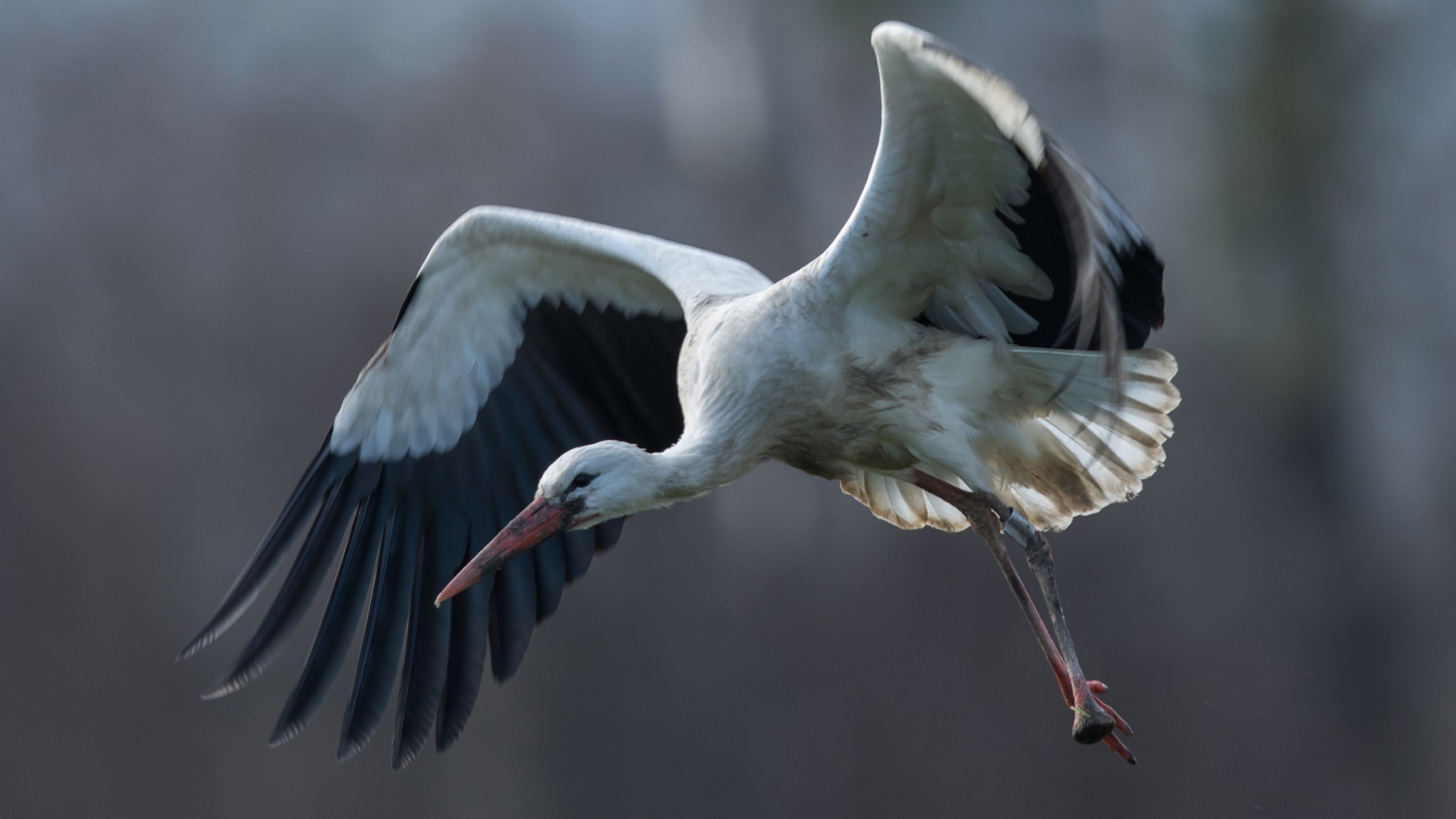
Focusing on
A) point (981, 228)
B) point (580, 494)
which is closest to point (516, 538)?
point (580, 494)

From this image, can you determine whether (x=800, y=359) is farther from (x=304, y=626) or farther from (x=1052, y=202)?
(x=304, y=626)

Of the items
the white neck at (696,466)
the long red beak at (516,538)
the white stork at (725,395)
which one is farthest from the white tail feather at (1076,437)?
the long red beak at (516,538)

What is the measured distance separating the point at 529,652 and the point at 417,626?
557 centimetres

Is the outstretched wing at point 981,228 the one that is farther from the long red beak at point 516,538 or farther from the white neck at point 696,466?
the long red beak at point 516,538

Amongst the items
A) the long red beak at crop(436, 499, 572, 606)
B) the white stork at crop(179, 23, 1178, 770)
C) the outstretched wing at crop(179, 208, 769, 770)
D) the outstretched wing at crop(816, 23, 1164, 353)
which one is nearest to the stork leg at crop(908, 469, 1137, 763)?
the white stork at crop(179, 23, 1178, 770)

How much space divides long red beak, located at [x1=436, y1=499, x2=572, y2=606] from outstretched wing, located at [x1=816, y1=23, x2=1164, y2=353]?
67 cm

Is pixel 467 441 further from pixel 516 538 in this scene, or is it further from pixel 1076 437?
pixel 1076 437

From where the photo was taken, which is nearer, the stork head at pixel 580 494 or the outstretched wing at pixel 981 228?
the outstretched wing at pixel 981 228

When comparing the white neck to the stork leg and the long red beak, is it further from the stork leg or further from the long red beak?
the stork leg

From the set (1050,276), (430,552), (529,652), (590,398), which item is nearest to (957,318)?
(1050,276)

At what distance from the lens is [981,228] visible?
2547mm

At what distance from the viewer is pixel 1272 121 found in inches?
416

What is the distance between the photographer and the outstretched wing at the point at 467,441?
3104 mm

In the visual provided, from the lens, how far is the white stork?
93.9 inches
